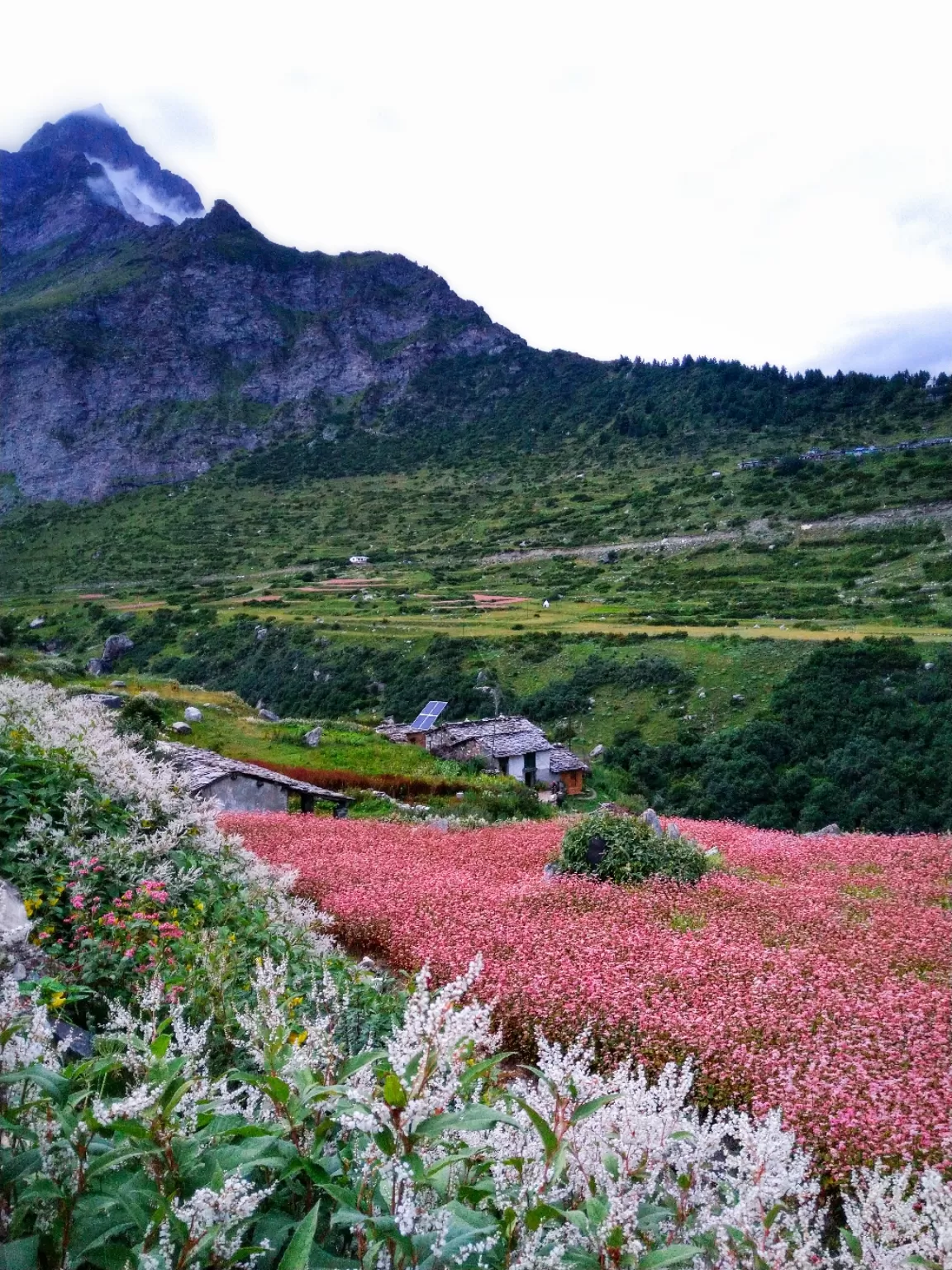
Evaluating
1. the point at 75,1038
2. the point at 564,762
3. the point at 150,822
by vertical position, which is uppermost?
the point at 75,1038

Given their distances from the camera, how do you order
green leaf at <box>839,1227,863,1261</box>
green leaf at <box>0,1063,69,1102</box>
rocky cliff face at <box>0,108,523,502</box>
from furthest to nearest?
rocky cliff face at <box>0,108,523,502</box> → green leaf at <box>839,1227,863,1261</box> → green leaf at <box>0,1063,69,1102</box>

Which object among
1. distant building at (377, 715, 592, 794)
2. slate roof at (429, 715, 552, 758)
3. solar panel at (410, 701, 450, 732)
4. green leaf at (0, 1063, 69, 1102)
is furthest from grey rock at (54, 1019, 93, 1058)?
solar panel at (410, 701, 450, 732)

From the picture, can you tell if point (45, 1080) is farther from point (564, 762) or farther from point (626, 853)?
point (564, 762)

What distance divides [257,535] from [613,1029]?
384 ft

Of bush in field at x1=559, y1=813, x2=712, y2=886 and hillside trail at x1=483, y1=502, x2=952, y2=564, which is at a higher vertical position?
hillside trail at x1=483, y1=502, x2=952, y2=564

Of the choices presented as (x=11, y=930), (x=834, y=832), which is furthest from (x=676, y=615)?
(x=11, y=930)

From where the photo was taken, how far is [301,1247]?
215 cm

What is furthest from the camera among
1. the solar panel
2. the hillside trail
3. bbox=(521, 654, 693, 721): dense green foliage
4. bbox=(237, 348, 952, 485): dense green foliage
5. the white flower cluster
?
bbox=(237, 348, 952, 485): dense green foliage

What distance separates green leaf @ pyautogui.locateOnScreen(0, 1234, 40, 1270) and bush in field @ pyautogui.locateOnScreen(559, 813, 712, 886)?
12883 millimetres

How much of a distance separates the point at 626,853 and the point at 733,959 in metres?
4.88

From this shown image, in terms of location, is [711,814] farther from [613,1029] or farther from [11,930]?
[11,930]

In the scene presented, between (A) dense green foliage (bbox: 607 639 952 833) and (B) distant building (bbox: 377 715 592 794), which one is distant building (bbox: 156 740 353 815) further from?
(A) dense green foliage (bbox: 607 639 952 833)

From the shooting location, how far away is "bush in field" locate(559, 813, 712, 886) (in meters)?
14.5

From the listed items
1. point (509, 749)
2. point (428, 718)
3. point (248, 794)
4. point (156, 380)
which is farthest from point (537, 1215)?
point (156, 380)
